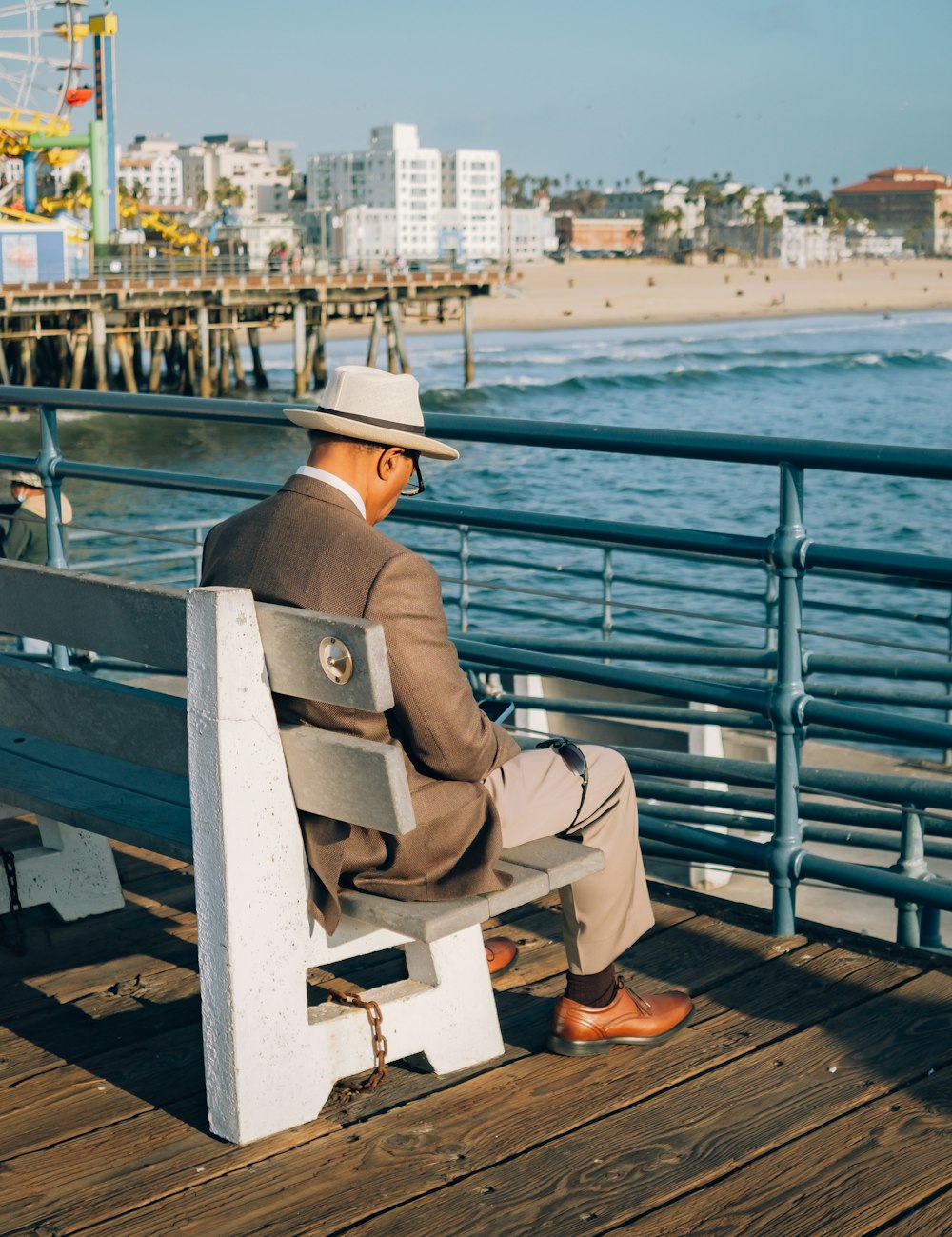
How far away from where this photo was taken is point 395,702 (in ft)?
7.98

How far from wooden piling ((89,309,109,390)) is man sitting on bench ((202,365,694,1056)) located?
48.3m

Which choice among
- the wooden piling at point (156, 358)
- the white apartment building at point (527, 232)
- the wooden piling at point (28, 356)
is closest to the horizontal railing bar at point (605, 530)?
the wooden piling at point (156, 358)

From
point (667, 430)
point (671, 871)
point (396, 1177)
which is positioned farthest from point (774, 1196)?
point (671, 871)

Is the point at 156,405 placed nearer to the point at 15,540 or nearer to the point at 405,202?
the point at 15,540

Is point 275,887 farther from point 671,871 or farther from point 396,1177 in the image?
point 671,871

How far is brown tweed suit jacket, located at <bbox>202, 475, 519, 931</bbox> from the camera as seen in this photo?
241 centimetres

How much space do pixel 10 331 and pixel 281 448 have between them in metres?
10.4

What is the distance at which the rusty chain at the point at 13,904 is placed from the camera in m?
3.44

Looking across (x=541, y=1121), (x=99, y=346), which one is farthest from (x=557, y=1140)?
(x=99, y=346)

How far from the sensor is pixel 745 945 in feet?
11.0

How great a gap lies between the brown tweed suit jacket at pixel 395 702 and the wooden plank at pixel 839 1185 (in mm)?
577

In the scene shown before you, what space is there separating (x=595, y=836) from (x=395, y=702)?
59 cm

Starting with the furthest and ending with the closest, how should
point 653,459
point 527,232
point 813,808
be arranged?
1. point 527,232
2. point 653,459
3. point 813,808

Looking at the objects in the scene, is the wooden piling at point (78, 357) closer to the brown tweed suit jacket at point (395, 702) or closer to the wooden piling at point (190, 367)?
the wooden piling at point (190, 367)
